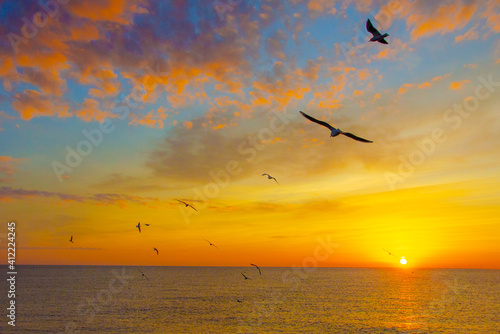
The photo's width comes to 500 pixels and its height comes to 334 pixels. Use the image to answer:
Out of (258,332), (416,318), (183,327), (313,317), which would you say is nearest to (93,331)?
(183,327)

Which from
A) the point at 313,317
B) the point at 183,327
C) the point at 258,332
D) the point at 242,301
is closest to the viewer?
the point at 258,332

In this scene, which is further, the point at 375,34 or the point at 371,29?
the point at 375,34

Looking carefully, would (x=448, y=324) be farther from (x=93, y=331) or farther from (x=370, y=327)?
(x=93, y=331)

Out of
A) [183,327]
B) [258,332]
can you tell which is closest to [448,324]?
[258,332]

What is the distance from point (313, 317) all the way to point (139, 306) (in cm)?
3127

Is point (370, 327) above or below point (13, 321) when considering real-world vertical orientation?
above

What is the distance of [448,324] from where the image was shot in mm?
47656

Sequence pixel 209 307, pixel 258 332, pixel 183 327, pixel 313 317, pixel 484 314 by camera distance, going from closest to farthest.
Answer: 1. pixel 258 332
2. pixel 183 327
3. pixel 313 317
4. pixel 484 314
5. pixel 209 307

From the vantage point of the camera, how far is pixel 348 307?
61.8 meters

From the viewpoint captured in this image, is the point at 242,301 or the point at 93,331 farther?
the point at 242,301

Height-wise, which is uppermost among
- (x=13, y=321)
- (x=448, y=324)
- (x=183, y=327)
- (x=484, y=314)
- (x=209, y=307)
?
(x=484, y=314)

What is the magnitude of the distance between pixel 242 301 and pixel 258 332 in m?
29.8

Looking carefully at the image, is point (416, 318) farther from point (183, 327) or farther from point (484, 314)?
point (183, 327)

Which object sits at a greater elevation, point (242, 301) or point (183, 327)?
point (242, 301)
